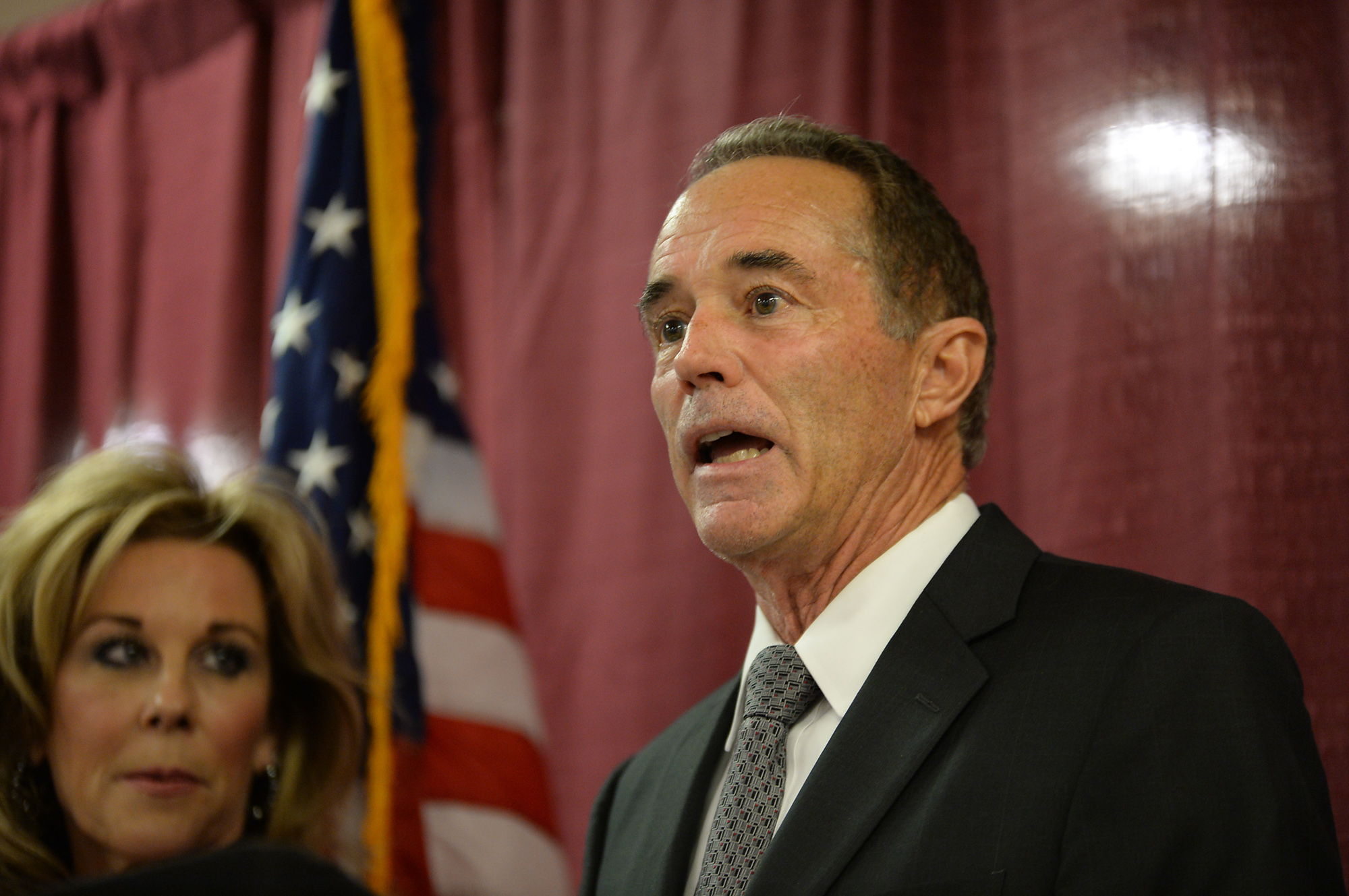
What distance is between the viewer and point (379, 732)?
2.02 m

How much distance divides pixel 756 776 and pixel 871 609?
223mm

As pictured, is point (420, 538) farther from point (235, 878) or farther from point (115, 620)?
point (235, 878)

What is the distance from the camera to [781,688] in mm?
1399

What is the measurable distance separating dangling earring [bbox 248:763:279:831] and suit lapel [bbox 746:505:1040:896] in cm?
104

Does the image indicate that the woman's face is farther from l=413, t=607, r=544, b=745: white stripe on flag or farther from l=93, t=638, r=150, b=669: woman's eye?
l=413, t=607, r=544, b=745: white stripe on flag

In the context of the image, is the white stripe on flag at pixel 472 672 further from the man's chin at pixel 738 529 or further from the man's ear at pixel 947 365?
the man's ear at pixel 947 365

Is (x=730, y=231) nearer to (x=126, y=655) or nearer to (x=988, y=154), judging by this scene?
(x=988, y=154)

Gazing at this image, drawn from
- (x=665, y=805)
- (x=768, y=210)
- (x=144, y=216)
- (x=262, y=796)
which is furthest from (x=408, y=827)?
(x=144, y=216)

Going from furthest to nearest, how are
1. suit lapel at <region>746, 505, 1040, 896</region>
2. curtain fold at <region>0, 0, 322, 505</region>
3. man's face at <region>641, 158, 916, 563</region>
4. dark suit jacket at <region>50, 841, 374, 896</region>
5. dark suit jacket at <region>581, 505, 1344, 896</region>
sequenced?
1. curtain fold at <region>0, 0, 322, 505</region>
2. man's face at <region>641, 158, 916, 563</region>
3. suit lapel at <region>746, 505, 1040, 896</region>
4. dark suit jacket at <region>581, 505, 1344, 896</region>
5. dark suit jacket at <region>50, 841, 374, 896</region>

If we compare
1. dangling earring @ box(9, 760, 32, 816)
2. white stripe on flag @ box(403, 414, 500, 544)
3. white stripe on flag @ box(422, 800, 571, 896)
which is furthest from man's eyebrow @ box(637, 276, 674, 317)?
dangling earring @ box(9, 760, 32, 816)

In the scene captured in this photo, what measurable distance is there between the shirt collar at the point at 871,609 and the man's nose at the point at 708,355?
0.28 metres

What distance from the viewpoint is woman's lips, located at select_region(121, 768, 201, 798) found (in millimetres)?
1721

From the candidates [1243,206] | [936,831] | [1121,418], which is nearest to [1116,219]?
[1243,206]

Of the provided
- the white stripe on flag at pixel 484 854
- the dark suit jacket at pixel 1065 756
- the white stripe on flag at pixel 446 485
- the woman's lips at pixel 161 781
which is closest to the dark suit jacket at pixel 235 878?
the dark suit jacket at pixel 1065 756
